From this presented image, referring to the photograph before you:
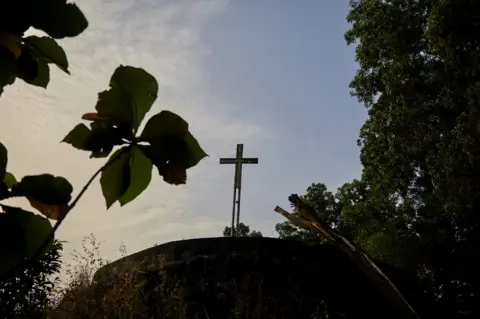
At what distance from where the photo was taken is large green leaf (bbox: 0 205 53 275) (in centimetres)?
40

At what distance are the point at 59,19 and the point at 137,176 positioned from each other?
14cm

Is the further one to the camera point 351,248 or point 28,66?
point 351,248

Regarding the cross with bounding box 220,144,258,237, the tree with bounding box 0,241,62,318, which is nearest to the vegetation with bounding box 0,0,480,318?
the tree with bounding box 0,241,62,318

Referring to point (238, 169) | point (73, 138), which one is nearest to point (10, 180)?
point (73, 138)

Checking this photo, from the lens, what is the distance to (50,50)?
46 cm

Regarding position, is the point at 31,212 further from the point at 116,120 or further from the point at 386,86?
the point at 386,86

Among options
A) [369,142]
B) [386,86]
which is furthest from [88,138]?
[369,142]

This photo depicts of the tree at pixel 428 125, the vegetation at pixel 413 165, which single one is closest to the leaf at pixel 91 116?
the vegetation at pixel 413 165

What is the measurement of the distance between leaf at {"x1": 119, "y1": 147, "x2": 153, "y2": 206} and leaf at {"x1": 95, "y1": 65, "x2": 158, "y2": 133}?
0.10 ft

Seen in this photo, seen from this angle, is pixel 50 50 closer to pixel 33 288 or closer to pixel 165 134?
pixel 165 134

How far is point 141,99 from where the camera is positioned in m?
0.46

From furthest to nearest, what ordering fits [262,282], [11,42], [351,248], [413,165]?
[413,165] < [262,282] < [351,248] < [11,42]

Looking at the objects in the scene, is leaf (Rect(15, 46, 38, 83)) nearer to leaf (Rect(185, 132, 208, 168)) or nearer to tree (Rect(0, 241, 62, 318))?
leaf (Rect(185, 132, 208, 168))

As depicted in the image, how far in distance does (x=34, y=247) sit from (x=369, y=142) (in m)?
15.5
